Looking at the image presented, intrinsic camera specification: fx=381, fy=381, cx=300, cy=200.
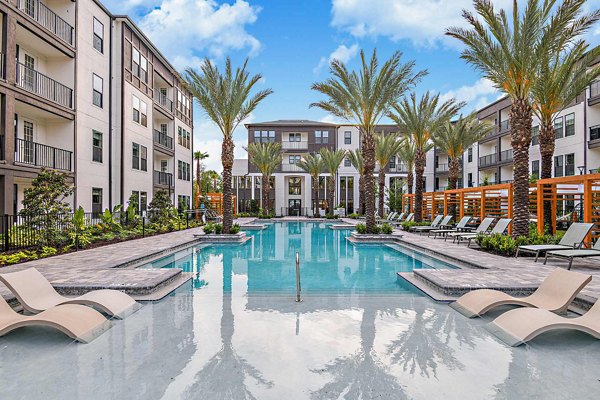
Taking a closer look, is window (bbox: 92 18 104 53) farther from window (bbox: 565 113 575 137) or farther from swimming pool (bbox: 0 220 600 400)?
window (bbox: 565 113 575 137)

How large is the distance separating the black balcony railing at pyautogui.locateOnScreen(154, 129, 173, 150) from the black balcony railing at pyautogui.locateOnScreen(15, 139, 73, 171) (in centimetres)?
990

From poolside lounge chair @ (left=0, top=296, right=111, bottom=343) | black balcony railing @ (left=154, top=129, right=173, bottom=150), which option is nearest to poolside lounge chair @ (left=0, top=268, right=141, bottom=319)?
poolside lounge chair @ (left=0, top=296, right=111, bottom=343)

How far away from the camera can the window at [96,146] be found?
2083cm

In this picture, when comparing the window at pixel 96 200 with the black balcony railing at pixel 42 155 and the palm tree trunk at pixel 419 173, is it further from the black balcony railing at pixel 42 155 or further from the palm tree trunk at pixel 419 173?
the palm tree trunk at pixel 419 173

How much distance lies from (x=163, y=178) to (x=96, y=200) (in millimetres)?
8648

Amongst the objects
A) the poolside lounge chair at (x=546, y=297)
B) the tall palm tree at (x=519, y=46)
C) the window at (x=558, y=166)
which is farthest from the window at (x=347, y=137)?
the poolside lounge chair at (x=546, y=297)

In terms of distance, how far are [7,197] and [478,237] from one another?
693 inches

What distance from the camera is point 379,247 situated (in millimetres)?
17016

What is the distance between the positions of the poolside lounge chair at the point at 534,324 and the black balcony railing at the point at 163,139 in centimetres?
2718

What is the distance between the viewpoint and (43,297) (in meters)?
5.94

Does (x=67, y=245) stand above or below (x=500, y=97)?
below

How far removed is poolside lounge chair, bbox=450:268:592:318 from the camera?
221 inches

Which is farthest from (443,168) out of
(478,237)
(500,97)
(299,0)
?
(478,237)

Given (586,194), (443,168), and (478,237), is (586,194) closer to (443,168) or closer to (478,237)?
(478,237)
